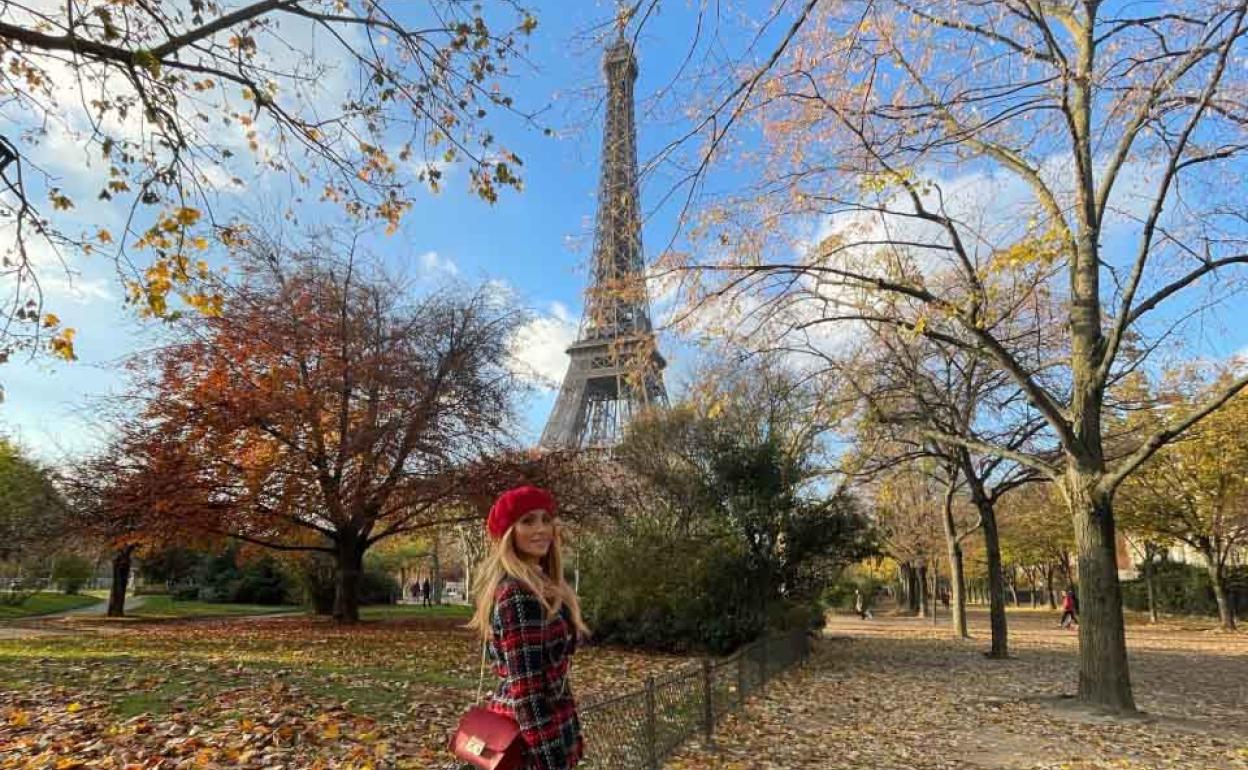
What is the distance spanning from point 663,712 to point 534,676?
163 inches

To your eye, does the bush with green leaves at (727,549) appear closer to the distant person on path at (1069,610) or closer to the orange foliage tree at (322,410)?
the orange foliage tree at (322,410)

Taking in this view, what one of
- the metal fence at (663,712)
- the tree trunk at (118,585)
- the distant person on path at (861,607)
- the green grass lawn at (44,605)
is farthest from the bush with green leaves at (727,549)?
→ the distant person on path at (861,607)

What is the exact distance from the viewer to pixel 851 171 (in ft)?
28.7

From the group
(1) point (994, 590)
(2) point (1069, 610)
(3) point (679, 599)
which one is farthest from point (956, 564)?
(2) point (1069, 610)

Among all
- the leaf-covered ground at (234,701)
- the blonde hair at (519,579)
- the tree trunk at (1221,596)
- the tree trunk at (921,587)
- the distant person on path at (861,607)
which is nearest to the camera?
the blonde hair at (519,579)

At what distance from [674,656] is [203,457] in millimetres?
9535

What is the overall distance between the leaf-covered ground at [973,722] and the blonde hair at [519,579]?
402 cm

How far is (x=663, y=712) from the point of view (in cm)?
637

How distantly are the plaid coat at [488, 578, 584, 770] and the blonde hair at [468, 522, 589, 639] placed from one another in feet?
0.11

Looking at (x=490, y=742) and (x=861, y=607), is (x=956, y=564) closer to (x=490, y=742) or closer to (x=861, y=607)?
(x=861, y=607)

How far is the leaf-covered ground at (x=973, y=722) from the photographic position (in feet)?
21.8

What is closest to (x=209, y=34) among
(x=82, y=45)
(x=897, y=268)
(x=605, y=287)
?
(x=82, y=45)

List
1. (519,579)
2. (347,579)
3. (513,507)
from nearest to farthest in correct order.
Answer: (519,579), (513,507), (347,579)

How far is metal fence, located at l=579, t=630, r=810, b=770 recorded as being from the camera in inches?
207
